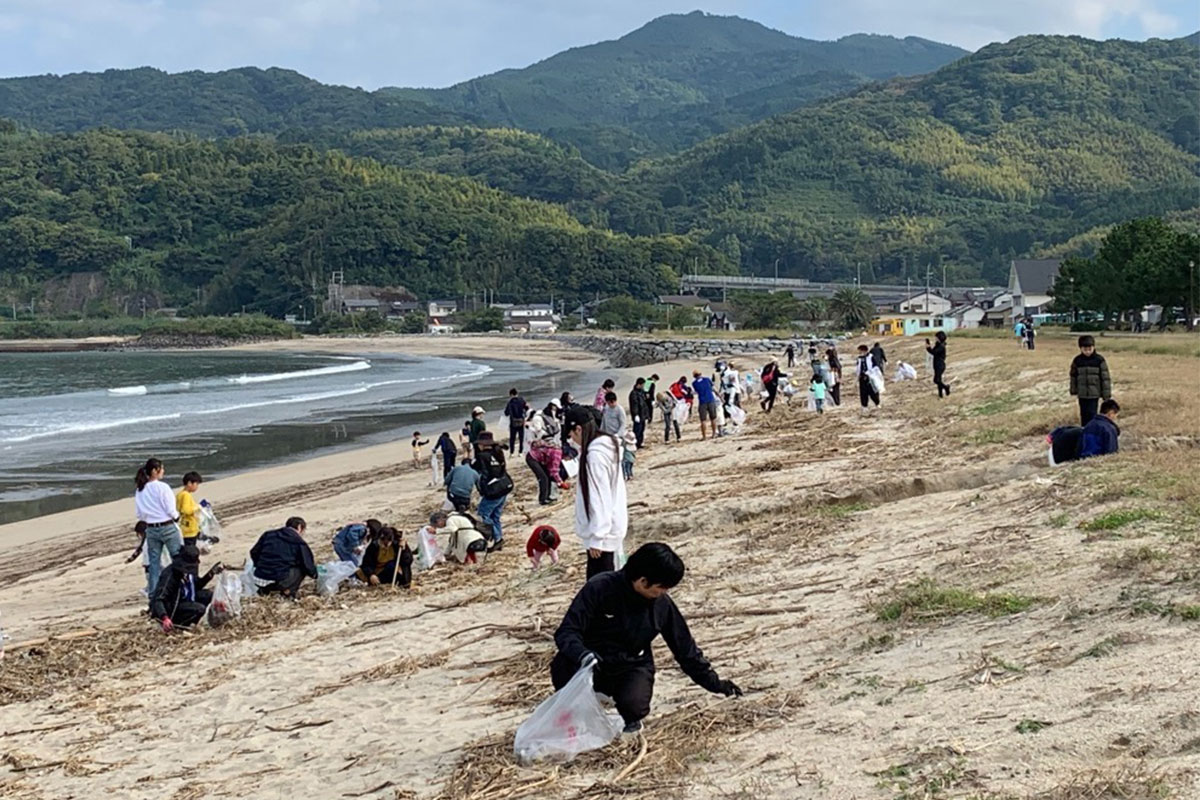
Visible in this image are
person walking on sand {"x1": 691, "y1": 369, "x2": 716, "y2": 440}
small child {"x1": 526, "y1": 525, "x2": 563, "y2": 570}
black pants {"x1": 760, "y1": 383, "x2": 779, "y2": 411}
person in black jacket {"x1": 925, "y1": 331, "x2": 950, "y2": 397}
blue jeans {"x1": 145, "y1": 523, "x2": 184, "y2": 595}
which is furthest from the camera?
black pants {"x1": 760, "y1": 383, "x2": 779, "y2": 411}

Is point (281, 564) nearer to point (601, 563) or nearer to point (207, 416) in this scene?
point (601, 563)

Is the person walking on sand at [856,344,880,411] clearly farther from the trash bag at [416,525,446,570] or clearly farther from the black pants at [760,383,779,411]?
the trash bag at [416,525,446,570]

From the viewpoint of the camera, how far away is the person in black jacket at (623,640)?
5051 mm

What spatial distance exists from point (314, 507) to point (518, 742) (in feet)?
39.1

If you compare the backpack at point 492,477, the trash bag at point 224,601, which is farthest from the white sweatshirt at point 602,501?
the backpack at point 492,477

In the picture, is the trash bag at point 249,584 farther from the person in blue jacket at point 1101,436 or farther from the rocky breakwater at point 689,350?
the rocky breakwater at point 689,350

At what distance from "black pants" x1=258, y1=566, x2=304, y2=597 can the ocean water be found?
968 cm

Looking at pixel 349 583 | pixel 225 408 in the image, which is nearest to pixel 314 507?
pixel 349 583

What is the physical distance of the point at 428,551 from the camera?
34.6 feet

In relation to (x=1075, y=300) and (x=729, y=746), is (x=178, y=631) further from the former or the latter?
(x=1075, y=300)

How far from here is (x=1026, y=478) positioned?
9688 mm

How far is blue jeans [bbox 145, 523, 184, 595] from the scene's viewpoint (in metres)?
10.1

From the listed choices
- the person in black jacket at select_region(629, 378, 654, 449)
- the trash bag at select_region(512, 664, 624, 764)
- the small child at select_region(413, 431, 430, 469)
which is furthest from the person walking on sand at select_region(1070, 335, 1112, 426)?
the small child at select_region(413, 431, 430, 469)

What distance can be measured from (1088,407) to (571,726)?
8.91 m
